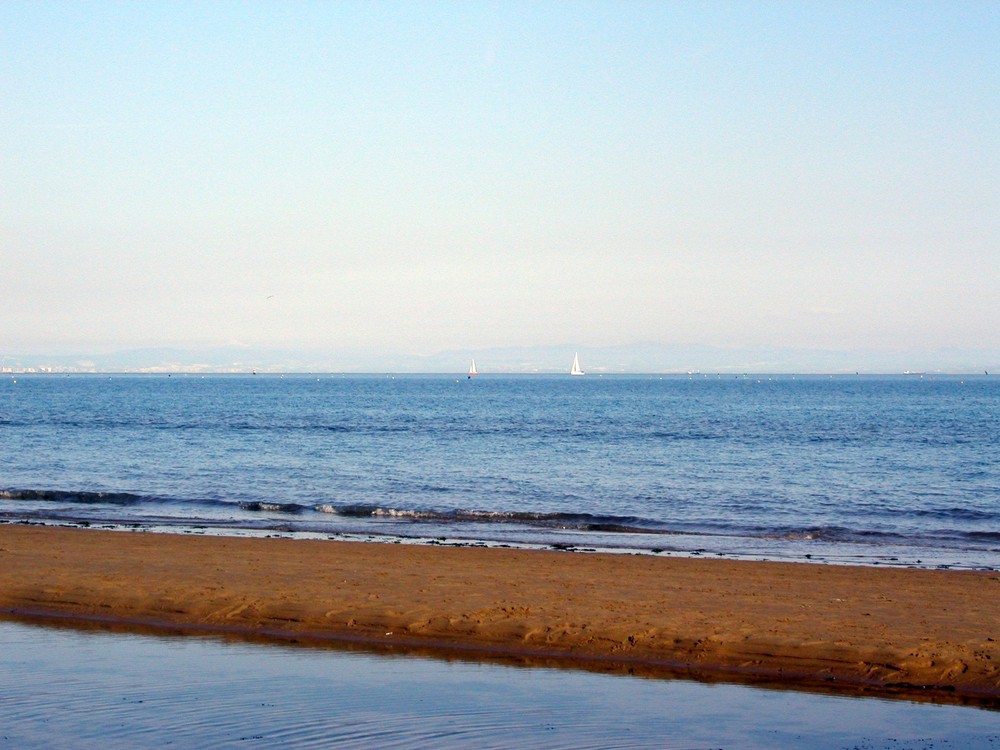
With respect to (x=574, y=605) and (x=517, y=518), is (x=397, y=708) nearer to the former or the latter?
(x=574, y=605)

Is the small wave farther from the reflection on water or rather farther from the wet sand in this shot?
the reflection on water

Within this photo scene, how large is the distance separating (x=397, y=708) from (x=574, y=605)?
4.80 m

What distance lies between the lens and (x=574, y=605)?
13.7 metres

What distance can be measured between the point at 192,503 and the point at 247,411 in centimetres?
6985

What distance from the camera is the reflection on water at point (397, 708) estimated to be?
27.7ft

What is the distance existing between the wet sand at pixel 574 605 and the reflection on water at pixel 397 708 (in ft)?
3.50

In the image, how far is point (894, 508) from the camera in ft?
100

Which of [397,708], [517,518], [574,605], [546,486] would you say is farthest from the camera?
[546,486]

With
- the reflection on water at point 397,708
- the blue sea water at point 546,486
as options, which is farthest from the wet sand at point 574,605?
the blue sea water at point 546,486

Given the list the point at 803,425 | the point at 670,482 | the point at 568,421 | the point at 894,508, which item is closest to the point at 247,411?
the point at 568,421

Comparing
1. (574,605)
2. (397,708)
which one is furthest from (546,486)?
(397,708)

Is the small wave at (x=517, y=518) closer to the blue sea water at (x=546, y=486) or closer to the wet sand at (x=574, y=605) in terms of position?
the blue sea water at (x=546, y=486)

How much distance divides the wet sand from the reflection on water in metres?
1.07

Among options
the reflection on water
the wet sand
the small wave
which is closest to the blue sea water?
the small wave
